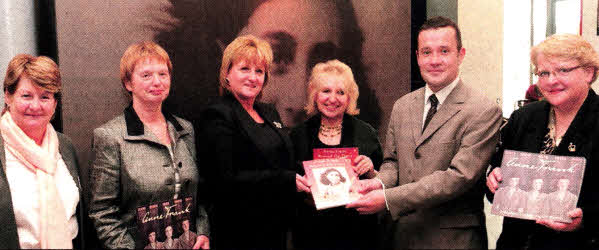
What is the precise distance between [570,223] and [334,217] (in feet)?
4.53

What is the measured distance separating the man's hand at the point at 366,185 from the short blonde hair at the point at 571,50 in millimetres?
1145

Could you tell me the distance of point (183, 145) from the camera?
9.04 feet

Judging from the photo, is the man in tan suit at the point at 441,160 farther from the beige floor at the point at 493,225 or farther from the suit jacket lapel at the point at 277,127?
the beige floor at the point at 493,225

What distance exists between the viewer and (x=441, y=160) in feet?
8.68

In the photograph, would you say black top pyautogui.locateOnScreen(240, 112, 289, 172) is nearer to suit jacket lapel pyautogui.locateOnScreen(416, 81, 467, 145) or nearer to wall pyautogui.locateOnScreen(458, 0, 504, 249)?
suit jacket lapel pyautogui.locateOnScreen(416, 81, 467, 145)

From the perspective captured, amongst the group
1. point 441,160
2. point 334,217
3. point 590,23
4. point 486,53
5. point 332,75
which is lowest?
point 334,217

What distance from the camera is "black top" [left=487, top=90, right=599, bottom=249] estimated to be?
7.51ft

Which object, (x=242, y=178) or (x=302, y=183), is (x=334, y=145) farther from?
(x=242, y=178)

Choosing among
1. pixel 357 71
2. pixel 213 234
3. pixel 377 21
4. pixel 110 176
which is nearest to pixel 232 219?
pixel 213 234

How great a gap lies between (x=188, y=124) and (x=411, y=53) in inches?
90.7

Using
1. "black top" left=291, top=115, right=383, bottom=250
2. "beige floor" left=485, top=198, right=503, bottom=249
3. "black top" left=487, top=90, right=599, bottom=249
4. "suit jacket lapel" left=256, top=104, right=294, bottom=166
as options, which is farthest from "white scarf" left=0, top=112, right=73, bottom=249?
"beige floor" left=485, top=198, right=503, bottom=249

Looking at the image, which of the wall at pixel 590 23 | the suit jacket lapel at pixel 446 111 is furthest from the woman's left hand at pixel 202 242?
the wall at pixel 590 23

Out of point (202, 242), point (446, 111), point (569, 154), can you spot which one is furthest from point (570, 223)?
point (202, 242)

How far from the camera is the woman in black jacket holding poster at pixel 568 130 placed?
2.29 meters
